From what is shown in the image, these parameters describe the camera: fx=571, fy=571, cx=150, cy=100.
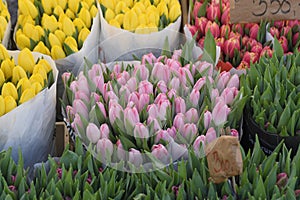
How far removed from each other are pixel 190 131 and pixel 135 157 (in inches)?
5.1

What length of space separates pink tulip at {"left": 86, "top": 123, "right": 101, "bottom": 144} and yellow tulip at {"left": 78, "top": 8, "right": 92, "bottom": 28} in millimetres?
502

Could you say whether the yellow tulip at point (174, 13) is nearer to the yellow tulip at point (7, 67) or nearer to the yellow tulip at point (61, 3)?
the yellow tulip at point (61, 3)

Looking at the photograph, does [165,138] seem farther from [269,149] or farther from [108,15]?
[108,15]

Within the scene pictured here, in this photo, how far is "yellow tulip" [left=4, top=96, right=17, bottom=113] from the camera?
50.1 inches

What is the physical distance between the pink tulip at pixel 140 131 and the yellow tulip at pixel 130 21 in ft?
1.52

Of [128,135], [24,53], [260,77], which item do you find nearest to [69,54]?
[24,53]

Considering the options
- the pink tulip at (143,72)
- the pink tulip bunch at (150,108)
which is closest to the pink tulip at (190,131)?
the pink tulip bunch at (150,108)

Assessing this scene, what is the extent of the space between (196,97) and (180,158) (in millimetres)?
161

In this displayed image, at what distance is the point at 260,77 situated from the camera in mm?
1350

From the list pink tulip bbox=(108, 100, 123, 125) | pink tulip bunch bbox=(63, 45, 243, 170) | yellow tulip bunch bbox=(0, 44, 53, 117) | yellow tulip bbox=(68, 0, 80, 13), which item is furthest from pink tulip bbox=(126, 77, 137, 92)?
yellow tulip bbox=(68, 0, 80, 13)

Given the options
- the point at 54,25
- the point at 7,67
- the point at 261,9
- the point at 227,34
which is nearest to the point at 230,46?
the point at 227,34

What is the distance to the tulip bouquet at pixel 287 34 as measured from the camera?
5.23ft

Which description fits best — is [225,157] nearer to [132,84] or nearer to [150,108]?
[150,108]

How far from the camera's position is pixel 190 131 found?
3.96 ft
